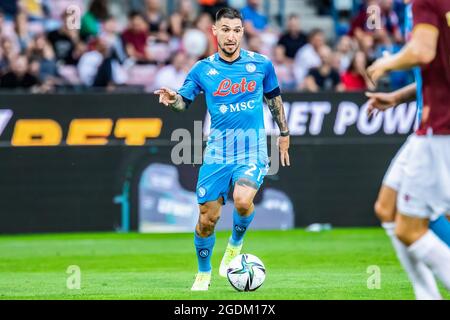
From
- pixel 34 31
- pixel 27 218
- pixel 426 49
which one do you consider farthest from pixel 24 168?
pixel 426 49

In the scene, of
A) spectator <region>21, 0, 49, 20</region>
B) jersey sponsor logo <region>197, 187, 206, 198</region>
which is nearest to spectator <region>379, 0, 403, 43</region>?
spectator <region>21, 0, 49, 20</region>

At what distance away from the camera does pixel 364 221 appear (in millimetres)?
18828

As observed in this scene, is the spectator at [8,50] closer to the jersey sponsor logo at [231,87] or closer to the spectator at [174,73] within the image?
the spectator at [174,73]

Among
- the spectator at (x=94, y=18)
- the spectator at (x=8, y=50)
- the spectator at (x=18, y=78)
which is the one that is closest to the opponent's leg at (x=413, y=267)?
the spectator at (x=18, y=78)

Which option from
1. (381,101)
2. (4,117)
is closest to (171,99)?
(381,101)

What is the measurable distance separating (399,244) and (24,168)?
1087 cm

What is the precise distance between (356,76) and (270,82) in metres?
8.84

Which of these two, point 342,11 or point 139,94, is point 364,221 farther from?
point 342,11

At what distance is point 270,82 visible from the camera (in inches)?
449

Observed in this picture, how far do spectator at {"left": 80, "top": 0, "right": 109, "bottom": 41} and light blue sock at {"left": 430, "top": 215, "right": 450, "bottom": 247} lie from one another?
1313 cm

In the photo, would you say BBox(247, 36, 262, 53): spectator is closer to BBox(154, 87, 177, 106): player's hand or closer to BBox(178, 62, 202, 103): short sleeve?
BBox(178, 62, 202, 103): short sleeve

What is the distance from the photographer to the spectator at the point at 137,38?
66.5 feet

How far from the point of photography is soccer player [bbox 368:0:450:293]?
7641 millimetres

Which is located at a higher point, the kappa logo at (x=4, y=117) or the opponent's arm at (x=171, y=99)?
the opponent's arm at (x=171, y=99)
